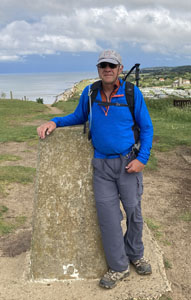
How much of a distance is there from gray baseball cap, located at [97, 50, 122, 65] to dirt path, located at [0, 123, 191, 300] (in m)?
2.30

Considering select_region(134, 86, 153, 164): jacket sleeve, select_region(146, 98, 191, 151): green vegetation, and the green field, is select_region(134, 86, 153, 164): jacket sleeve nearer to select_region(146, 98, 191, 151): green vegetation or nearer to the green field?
the green field

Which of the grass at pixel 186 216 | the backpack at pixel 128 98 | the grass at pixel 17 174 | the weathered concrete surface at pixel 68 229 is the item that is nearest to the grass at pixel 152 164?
the grass at pixel 186 216

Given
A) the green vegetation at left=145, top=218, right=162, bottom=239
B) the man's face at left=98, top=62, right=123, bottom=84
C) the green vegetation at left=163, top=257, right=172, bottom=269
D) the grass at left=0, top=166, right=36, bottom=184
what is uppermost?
the man's face at left=98, top=62, right=123, bottom=84

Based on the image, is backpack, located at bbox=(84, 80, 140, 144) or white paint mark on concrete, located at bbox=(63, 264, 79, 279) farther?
white paint mark on concrete, located at bbox=(63, 264, 79, 279)

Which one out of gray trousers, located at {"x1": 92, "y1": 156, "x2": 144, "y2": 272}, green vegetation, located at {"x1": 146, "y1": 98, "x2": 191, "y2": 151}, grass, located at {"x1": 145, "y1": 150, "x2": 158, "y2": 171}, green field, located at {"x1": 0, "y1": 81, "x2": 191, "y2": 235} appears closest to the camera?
gray trousers, located at {"x1": 92, "y1": 156, "x2": 144, "y2": 272}

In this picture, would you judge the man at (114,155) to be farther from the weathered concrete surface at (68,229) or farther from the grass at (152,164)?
the grass at (152,164)

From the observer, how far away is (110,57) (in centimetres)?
309

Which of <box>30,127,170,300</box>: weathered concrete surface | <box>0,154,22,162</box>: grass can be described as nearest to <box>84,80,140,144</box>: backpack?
<box>30,127,170,300</box>: weathered concrete surface

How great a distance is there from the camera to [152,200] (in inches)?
240

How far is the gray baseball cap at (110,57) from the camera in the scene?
3068 mm

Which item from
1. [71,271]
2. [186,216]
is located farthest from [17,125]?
[71,271]

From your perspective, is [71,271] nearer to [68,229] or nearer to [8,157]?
[68,229]

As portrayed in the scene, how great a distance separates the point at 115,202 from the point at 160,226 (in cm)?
206

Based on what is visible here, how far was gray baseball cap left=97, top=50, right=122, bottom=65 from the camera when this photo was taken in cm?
307
